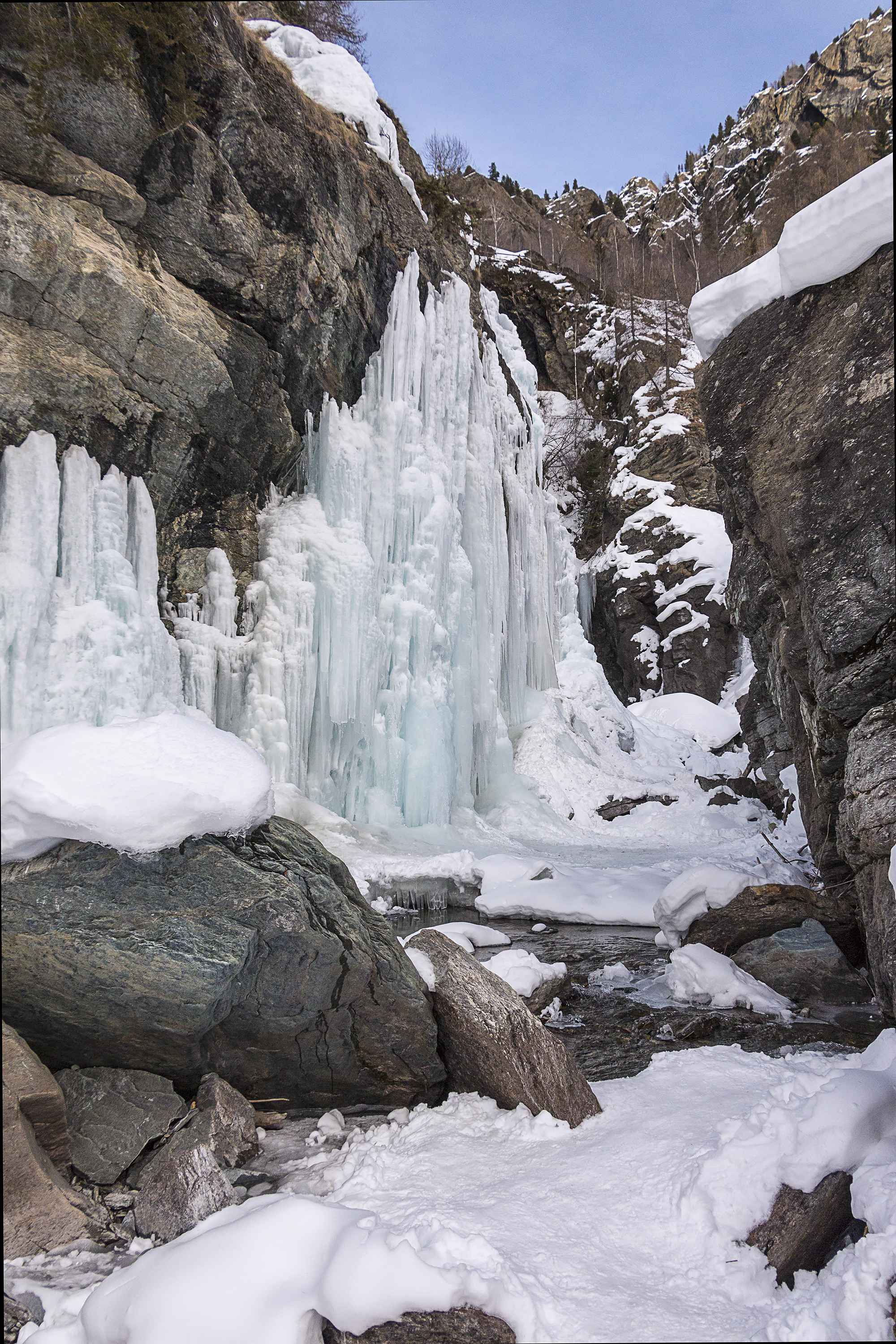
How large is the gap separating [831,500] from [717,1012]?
3.13 metres

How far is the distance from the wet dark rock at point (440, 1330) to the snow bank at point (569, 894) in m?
5.98

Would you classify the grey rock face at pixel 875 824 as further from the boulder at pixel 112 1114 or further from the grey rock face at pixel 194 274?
the grey rock face at pixel 194 274

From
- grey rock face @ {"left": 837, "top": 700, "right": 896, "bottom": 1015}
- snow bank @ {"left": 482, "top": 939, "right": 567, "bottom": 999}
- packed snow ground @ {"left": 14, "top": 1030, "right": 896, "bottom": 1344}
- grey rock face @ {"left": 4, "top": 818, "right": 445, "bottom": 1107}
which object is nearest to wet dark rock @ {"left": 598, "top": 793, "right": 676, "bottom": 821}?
snow bank @ {"left": 482, "top": 939, "right": 567, "bottom": 999}

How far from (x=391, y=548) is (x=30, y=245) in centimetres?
555

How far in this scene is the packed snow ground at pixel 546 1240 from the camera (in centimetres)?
181

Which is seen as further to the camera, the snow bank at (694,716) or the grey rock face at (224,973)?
the snow bank at (694,716)

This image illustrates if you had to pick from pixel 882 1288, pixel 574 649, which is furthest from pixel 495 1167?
pixel 574 649

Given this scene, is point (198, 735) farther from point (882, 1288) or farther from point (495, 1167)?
point (882, 1288)

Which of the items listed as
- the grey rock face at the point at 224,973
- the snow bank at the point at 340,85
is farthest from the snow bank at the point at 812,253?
the snow bank at the point at 340,85

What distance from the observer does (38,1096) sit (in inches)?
89.6

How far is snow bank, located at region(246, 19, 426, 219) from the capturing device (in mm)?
7523

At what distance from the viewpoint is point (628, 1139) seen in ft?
8.98

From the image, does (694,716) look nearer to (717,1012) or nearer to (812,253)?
(717,1012)

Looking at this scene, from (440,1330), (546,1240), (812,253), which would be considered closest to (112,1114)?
(440,1330)
